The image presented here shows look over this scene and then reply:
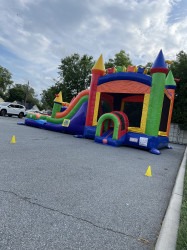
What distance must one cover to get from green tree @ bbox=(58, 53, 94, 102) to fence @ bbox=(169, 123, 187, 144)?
14.7 m

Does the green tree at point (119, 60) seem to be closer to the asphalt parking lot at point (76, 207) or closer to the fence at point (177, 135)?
the fence at point (177, 135)

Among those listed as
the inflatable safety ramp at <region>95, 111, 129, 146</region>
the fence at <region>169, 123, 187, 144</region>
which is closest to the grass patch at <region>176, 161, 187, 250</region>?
the inflatable safety ramp at <region>95, 111, 129, 146</region>

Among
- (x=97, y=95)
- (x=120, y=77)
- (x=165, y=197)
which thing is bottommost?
(x=165, y=197)

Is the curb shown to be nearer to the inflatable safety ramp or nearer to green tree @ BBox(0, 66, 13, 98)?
the inflatable safety ramp

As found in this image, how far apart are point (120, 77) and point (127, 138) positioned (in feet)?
10.6

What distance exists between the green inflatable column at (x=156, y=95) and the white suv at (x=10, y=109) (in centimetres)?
1833

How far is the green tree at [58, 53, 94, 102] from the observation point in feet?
96.7

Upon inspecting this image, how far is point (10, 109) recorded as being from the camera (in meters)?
23.6

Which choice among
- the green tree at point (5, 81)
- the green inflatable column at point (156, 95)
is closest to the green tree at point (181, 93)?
the green inflatable column at point (156, 95)

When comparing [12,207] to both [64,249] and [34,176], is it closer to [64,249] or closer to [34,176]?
[64,249]

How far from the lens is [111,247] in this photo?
2.07 meters

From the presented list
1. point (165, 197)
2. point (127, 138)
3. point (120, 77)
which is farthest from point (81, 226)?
point (120, 77)

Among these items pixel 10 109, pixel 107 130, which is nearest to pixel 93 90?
pixel 107 130

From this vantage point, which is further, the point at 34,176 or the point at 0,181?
the point at 34,176
